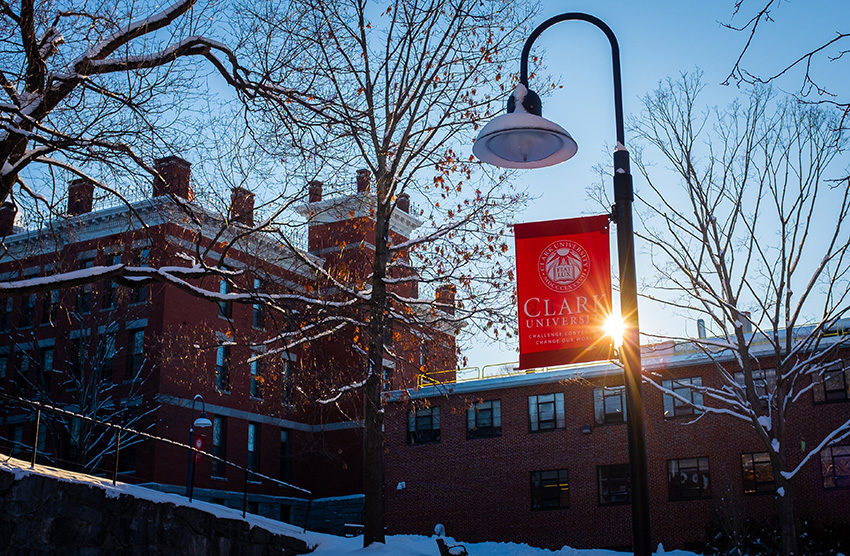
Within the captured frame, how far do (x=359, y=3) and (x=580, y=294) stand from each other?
1378cm

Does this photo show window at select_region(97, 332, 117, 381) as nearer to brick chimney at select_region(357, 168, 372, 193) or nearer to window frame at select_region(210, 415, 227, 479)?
window frame at select_region(210, 415, 227, 479)

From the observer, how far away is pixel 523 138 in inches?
327

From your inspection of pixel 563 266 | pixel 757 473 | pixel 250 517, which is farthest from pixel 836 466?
pixel 563 266

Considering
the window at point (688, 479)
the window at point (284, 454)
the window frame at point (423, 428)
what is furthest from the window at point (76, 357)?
the window at point (688, 479)

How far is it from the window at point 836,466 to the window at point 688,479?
175 inches

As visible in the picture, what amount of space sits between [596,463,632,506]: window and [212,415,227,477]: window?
17.1 m

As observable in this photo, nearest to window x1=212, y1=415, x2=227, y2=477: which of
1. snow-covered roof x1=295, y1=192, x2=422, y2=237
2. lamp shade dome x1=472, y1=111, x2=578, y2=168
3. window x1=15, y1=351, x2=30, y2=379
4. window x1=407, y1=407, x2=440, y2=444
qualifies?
window x1=407, y1=407, x2=440, y2=444

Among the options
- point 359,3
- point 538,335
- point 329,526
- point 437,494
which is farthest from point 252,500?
point 538,335

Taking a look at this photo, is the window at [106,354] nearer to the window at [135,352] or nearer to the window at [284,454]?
the window at [135,352]

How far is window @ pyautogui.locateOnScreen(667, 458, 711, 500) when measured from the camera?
Answer: 37.1 m

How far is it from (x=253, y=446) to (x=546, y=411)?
48.3ft

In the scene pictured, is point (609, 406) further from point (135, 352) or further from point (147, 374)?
point (135, 352)

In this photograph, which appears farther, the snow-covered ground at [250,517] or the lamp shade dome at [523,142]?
the snow-covered ground at [250,517]

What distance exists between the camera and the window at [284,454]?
4697cm
